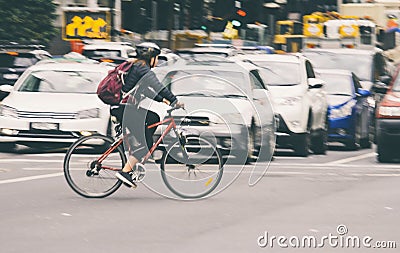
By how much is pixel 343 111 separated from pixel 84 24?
81.5 ft

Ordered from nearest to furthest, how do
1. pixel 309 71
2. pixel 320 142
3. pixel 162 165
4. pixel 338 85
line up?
pixel 162 165, pixel 320 142, pixel 309 71, pixel 338 85

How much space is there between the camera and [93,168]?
13.5 m

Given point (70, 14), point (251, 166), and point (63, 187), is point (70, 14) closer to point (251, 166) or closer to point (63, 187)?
point (251, 166)

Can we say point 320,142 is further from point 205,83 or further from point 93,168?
point 93,168

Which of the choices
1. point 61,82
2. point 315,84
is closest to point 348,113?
point 315,84

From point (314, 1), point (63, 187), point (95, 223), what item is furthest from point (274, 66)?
point (314, 1)

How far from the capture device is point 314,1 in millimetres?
79250

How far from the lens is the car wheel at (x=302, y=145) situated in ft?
68.9

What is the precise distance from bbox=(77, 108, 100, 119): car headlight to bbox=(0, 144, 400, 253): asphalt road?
2.70 meters

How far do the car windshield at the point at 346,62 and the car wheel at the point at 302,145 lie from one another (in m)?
5.99

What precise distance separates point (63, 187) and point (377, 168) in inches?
226

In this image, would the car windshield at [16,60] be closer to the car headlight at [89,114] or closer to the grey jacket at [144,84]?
the car headlight at [89,114]

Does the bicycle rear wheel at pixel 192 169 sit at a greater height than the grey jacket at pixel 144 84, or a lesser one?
lesser

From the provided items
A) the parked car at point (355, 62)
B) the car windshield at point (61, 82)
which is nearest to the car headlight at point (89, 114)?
the car windshield at point (61, 82)
